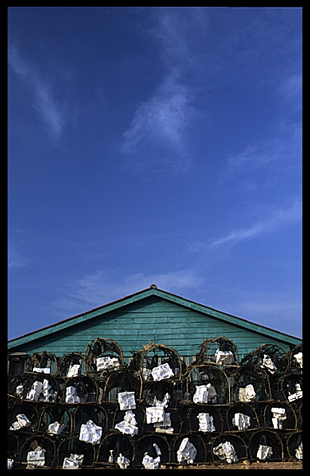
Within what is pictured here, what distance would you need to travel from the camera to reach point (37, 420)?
1239 centimetres

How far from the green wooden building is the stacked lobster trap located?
71cm

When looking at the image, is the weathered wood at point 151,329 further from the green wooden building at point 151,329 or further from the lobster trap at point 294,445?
the lobster trap at point 294,445

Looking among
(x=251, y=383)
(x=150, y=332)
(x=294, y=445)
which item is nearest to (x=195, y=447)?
(x=251, y=383)

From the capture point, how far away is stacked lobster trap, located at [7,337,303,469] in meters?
11.9

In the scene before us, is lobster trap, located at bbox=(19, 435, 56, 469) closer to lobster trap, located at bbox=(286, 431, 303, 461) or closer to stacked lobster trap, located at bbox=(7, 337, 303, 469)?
stacked lobster trap, located at bbox=(7, 337, 303, 469)

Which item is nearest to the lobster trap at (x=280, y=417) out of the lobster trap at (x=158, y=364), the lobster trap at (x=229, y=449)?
the lobster trap at (x=229, y=449)

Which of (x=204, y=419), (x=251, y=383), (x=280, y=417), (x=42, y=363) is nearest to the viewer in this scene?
(x=204, y=419)

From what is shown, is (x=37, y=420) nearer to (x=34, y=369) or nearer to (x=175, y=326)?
(x=34, y=369)

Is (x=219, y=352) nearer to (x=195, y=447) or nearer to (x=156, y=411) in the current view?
(x=156, y=411)

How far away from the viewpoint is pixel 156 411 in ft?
38.9

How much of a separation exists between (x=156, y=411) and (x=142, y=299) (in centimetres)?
405

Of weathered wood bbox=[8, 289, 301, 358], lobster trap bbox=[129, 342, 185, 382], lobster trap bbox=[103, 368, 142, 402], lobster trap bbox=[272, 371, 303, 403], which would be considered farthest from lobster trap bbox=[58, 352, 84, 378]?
lobster trap bbox=[272, 371, 303, 403]
